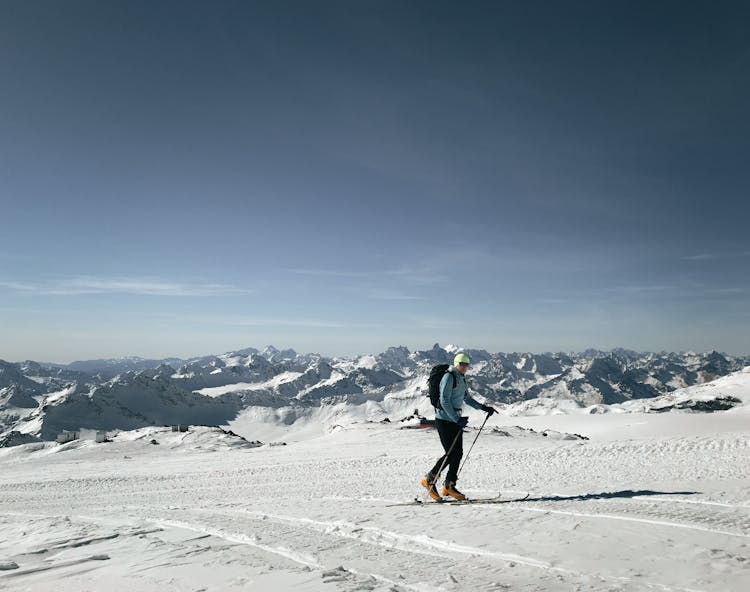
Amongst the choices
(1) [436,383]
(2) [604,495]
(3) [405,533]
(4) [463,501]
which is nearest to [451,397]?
(1) [436,383]

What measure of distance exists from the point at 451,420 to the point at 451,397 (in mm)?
473

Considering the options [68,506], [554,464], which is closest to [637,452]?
[554,464]

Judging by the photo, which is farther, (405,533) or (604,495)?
(604,495)

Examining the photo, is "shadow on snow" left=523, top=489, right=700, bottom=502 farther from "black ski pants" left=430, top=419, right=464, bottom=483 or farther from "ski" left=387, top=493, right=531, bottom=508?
"black ski pants" left=430, top=419, right=464, bottom=483

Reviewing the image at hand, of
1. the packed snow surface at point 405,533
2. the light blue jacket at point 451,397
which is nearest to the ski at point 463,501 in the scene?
the packed snow surface at point 405,533

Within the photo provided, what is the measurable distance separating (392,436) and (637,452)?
17.5 metres

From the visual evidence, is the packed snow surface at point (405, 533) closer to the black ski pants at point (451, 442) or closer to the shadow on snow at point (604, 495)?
the shadow on snow at point (604, 495)

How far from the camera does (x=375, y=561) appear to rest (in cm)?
526

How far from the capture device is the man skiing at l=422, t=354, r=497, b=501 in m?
8.97

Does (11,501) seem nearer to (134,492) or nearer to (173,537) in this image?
(134,492)

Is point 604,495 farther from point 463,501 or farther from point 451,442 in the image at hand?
point 451,442

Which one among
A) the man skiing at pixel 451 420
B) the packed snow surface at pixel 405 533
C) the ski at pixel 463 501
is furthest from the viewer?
the man skiing at pixel 451 420

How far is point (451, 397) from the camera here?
29.7 ft

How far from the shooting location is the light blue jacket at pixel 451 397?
8992mm
